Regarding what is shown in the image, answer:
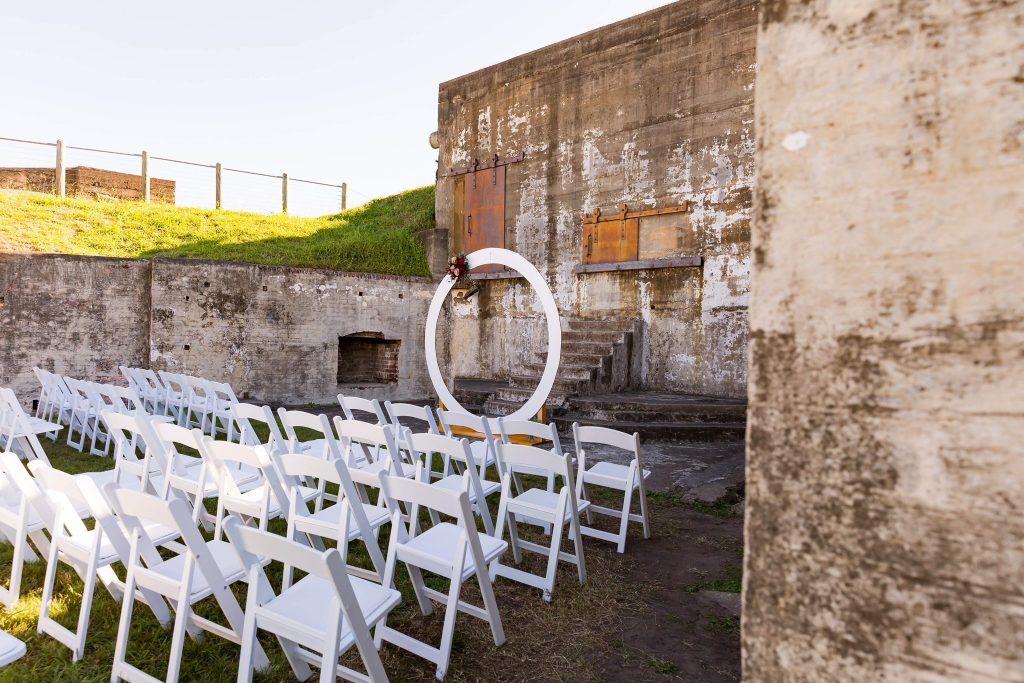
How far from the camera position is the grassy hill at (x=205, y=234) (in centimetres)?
1056

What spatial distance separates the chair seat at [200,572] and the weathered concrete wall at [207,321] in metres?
8.69

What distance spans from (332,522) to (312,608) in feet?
3.59

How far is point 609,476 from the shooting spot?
167 inches

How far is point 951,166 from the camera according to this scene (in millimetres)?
1106

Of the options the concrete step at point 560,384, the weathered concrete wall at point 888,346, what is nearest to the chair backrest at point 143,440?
the weathered concrete wall at point 888,346

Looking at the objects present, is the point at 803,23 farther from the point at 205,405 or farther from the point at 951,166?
the point at 205,405

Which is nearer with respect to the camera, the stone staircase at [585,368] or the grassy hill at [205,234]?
the stone staircase at [585,368]

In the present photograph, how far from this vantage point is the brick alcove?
1238cm

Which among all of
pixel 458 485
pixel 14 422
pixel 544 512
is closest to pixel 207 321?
pixel 14 422

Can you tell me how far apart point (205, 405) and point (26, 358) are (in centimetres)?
Answer: 477

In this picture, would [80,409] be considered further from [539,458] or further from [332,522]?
[539,458]

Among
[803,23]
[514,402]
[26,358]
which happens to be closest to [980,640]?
[803,23]

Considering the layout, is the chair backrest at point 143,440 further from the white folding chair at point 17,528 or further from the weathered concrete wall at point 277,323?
the weathered concrete wall at point 277,323

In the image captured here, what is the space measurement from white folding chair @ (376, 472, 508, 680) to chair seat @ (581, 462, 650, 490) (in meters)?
1.42
